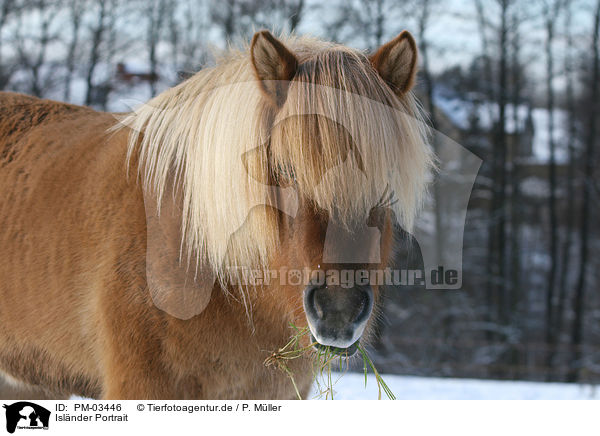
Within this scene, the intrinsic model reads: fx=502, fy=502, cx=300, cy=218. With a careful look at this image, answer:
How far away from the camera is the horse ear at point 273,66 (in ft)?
6.39

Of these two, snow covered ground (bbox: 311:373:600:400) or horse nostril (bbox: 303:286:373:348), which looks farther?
snow covered ground (bbox: 311:373:600:400)

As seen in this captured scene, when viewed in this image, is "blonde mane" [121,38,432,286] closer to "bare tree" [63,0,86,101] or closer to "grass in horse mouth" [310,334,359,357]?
"grass in horse mouth" [310,334,359,357]

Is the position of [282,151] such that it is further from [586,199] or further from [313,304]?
[586,199]

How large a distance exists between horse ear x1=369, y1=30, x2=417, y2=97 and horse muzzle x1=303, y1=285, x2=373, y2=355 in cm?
94

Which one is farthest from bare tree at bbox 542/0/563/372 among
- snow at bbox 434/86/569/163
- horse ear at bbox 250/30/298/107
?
horse ear at bbox 250/30/298/107

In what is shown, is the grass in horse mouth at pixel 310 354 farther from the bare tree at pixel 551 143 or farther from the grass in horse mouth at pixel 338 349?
the bare tree at pixel 551 143

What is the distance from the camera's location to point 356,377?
20.5 feet

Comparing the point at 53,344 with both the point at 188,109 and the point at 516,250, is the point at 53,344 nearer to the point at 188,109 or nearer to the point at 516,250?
the point at 188,109

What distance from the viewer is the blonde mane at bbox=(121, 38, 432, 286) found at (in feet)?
6.15

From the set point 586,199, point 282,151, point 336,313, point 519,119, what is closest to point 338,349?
point 336,313

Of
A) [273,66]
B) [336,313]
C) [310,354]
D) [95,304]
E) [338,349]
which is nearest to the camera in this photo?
[336,313]

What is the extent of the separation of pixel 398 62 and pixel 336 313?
110cm

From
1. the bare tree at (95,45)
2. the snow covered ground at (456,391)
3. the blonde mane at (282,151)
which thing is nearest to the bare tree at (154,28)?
the bare tree at (95,45)

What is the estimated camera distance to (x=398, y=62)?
2127mm
